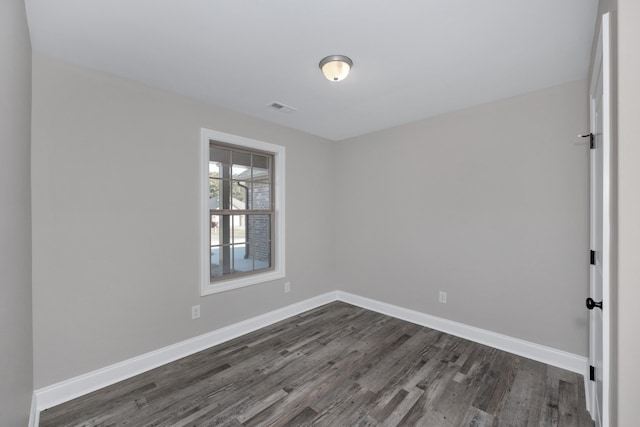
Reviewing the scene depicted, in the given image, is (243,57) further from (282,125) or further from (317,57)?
(282,125)

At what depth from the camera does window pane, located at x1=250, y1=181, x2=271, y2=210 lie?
353 cm

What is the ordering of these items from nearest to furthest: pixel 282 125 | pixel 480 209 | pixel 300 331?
pixel 480 209 → pixel 300 331 → pixel 282 125

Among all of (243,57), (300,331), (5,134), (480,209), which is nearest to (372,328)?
(300,331)

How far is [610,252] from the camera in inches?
45.8

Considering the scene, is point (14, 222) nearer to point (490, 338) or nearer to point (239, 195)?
point (239, 195)

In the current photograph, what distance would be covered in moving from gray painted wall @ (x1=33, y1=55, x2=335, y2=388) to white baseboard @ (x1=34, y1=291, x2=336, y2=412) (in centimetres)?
6

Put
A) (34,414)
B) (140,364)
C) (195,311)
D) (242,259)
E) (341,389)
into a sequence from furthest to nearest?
(242,259)
(195,311)
(140,364)
(341,389)
(34,414)

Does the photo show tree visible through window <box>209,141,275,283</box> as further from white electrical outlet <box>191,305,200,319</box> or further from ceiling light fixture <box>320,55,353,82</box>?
ceiling light fixture <box>320,55,353,82</box>

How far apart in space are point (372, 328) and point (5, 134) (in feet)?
11.0

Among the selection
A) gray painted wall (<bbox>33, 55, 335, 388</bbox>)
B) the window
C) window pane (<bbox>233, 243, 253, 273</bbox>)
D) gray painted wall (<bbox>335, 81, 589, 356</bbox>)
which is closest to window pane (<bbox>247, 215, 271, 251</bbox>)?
the window

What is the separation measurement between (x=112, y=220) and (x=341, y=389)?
231 centimetres

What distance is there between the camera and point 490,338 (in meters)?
2.83

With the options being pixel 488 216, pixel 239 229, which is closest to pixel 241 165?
pixel 239 229

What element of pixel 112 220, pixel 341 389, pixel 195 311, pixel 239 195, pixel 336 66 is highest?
pixel 336 66
